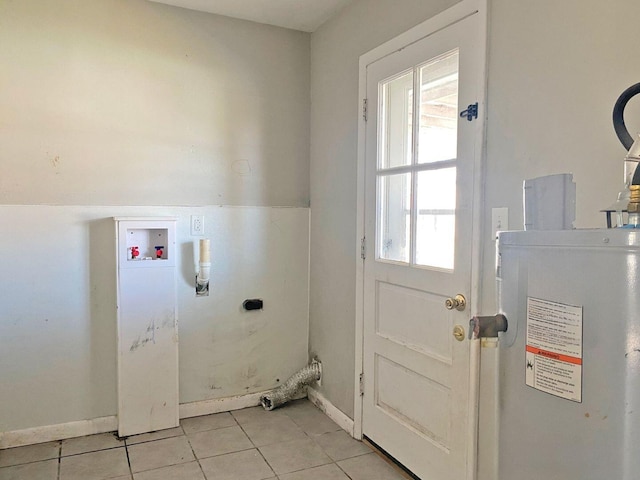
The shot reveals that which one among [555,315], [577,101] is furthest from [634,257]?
[577,101]

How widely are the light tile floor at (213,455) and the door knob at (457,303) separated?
96cm

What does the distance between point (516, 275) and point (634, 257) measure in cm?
23

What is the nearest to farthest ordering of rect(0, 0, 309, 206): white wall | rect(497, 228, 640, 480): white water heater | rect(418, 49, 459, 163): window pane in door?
rect(497, 228, 640, 480): white water heater, rect(418, 49, 459, 163): window pane in door, rect(0, 0, 309, 206): white wall

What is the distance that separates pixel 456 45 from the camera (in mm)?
1914

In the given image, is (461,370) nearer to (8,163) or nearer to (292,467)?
(292,467)

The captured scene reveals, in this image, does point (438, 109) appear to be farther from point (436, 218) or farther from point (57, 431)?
point (57, 431)

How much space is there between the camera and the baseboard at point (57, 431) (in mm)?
2547

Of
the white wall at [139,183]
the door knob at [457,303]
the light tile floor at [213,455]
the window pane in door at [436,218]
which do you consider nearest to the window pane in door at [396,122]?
the window pane in door at [436,218]

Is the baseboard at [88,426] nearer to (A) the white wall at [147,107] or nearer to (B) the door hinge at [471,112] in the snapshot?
(A) the white wall at [147,107]

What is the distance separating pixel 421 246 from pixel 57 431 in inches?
89.2

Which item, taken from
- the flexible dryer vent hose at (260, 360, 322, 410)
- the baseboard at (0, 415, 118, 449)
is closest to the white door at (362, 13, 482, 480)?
the flexible dryer vent hose at (260, 360, 322, 410)

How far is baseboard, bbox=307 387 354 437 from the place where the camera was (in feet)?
9.08

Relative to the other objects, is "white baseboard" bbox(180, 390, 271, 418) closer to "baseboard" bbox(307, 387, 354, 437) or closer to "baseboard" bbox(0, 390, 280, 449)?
"baseboard" bbox(0, 390, 280, 449)

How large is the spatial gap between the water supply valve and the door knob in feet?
3.13
